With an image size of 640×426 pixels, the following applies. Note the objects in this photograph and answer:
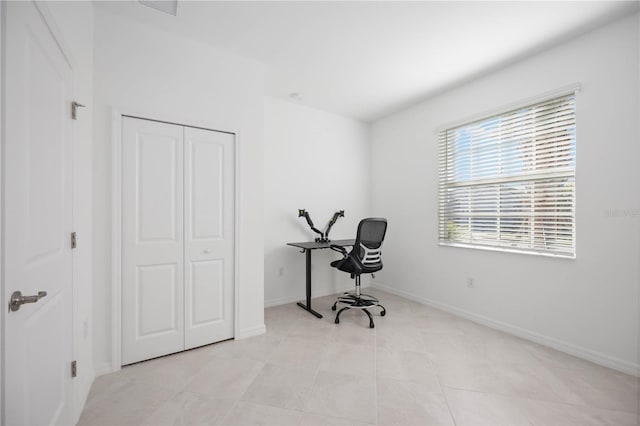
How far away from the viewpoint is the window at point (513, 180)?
2537mm

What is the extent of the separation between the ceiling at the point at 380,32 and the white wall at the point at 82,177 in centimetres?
46

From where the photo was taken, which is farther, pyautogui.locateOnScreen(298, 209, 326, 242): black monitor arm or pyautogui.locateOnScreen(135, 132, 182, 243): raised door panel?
pyautogui.locateOnScreen(298, 209, 326, 242): black monitor arm

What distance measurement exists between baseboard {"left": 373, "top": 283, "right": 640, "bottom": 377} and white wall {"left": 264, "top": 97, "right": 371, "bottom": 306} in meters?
1.59

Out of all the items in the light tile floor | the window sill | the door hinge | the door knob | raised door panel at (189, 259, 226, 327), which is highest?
the door hinge

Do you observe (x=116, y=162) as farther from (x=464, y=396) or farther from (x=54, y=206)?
(x=464, y=396)

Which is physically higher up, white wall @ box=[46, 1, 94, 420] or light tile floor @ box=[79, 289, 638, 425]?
white wall @ box=[46, 1, 94, 420]

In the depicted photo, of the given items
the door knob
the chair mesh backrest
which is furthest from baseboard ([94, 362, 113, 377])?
the chair mesh backrest

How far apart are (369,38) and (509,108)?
5.46ft

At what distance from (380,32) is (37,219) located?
2.63 meters

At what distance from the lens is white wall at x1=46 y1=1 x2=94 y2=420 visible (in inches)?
64.9

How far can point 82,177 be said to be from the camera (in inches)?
71.9

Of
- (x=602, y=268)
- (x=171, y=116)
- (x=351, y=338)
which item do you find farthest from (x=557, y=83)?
(x=171, y=116)

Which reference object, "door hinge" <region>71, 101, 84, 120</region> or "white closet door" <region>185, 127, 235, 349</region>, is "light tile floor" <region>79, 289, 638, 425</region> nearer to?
"white closet door" <region>185, 127, 235, 349</region>

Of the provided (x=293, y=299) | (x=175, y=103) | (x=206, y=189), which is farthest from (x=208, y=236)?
(x=293, y=299)
